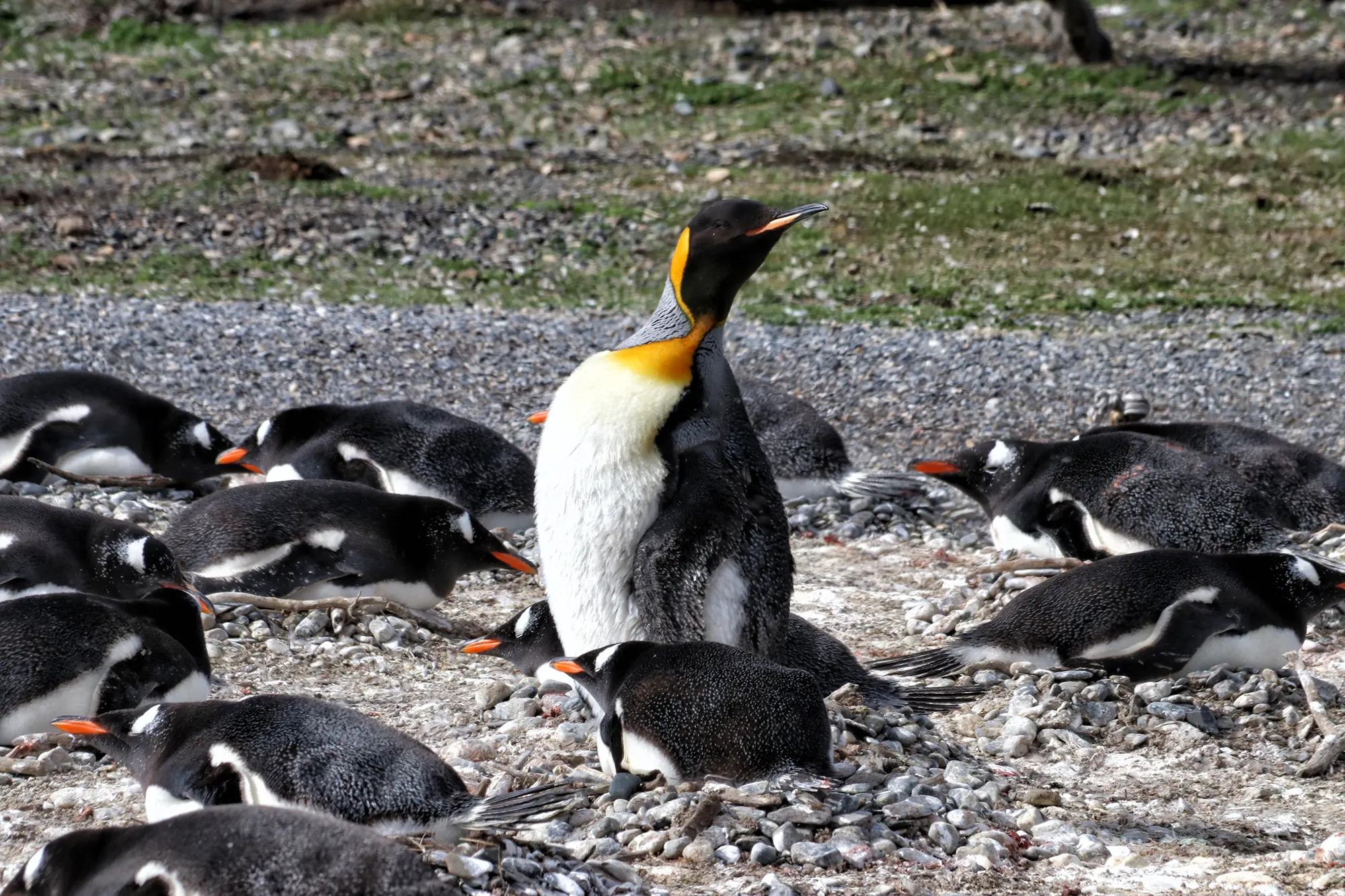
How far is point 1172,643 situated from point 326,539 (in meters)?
2.55

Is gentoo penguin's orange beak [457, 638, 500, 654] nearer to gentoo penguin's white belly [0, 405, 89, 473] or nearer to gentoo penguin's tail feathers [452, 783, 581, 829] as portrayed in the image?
gentoo penguin's tail feathers [452, 783, 581, 829]

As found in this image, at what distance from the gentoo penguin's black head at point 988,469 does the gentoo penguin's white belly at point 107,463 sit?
3098 mm

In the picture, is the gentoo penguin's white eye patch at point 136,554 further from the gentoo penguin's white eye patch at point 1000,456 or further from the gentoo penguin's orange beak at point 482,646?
the gentoo penguin's white eye patch at point 1000,456

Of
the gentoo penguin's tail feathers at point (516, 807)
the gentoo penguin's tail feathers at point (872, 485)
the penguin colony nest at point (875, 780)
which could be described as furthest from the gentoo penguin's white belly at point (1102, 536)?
the gentoo penguin's tail feathers at point (516, 807)

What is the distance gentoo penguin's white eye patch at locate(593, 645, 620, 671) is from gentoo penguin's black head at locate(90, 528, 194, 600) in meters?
1.43

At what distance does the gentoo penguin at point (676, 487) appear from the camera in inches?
160

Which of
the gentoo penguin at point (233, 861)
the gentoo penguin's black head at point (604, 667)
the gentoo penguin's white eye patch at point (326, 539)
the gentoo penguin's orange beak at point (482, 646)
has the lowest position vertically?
the gentoo penguin's orange beak at point (482, 646)

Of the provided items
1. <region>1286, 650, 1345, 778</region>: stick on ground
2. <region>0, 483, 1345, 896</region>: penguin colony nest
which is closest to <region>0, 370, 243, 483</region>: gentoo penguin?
→ <region>0, 483, 1345, 896</region>: penguin colony nest

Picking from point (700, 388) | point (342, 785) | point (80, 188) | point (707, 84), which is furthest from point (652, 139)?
point (342, 785)

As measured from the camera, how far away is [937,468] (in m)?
6.52

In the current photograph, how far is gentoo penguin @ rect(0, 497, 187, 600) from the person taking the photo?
4664 mm

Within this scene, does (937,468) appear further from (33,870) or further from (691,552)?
(33,870)

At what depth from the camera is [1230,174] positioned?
13086 millimetres

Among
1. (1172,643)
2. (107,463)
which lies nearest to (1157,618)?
(1172,643)
